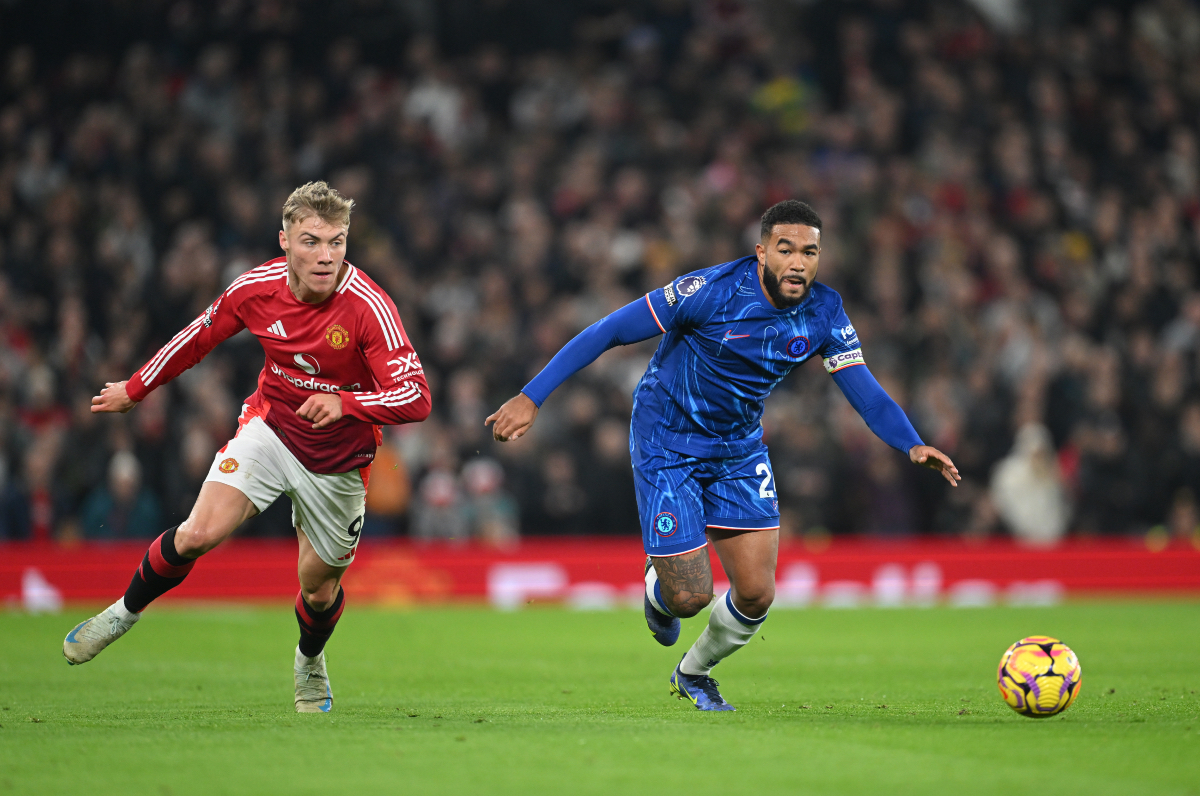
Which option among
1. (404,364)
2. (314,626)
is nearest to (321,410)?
(404,364)

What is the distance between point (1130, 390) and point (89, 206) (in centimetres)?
1332

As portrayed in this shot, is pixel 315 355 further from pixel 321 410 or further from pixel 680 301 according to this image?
pixel 680 301

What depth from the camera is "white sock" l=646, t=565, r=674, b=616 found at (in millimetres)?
7535

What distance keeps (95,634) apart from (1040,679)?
4.62m

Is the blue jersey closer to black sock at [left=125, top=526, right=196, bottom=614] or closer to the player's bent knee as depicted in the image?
the player's bent knee

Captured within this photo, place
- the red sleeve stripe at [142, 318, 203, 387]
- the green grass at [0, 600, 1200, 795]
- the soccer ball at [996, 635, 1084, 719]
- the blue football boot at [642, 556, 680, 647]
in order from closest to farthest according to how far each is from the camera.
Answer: the green grass at [0, 600, 1200, 795] < the soccer ball at [996, 635, 1084, 719] < the red sleeve stripe at [142, 318, 203, 387] < the blue football boot at [642, 556, 680, 647]

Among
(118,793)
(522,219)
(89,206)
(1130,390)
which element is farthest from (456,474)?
(118,793)

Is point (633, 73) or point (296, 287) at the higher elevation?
point (633, 73)

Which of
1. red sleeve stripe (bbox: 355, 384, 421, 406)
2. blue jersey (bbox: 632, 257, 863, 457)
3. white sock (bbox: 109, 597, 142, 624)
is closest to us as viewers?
red sleeve stripe (bbox: 355, 384, 421, 406)

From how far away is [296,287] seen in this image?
711 cm

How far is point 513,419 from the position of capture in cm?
658

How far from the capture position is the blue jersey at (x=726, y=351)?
711 centimetres

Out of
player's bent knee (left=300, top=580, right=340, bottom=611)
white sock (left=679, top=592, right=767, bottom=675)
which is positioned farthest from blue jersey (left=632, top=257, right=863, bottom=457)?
player's bent knee (left=300, top=580, right=340, bottom=611)

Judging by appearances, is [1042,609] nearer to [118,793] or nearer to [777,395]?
[777,395]
